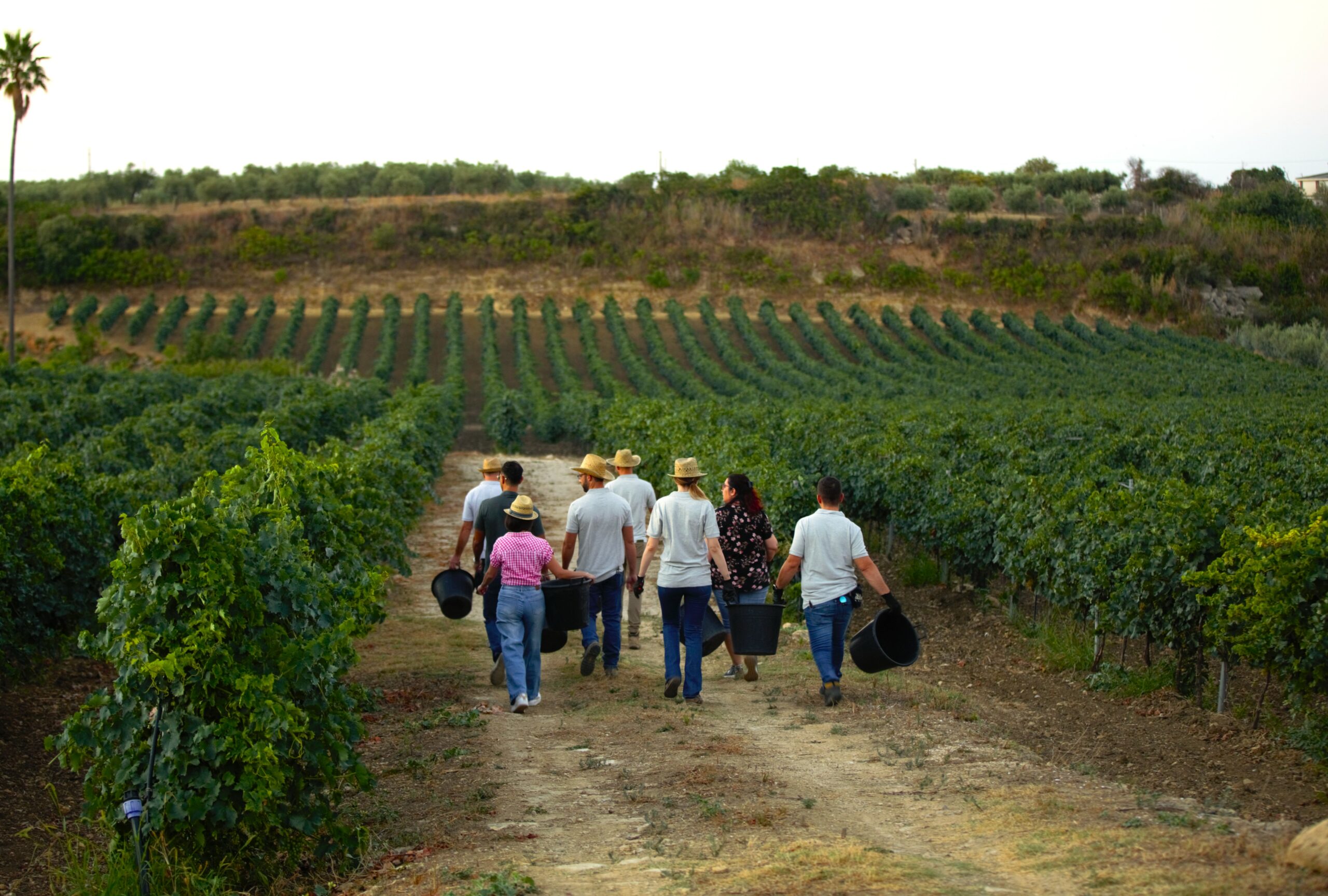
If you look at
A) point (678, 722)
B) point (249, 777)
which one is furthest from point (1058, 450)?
point (249, 777)

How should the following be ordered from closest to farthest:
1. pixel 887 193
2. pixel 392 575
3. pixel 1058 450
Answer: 1. pixel 392 575
2. pixel 1058 450
3. pixel 887 193

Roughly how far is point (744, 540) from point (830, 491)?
0.93 meters

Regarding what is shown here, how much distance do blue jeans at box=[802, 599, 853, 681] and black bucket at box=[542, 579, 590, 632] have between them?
1618 mm

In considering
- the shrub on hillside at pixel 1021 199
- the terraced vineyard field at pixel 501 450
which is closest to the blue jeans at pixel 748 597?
the terraced vineyard field at pixel 501 450

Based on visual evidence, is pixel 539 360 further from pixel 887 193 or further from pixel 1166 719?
pixel 1166 719

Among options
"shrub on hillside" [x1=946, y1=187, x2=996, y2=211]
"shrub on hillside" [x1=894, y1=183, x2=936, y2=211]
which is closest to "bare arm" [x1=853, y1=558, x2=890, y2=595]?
"shrub on hillside" [x1=946, y1=187, x2=996, y2=211]

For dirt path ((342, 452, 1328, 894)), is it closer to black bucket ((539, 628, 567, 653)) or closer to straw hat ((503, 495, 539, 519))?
black bucket ((539, 628, 567, 653))

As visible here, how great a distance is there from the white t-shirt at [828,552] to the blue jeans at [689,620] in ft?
2.46

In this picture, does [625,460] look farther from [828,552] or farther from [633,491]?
[828,552]

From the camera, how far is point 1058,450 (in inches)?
674

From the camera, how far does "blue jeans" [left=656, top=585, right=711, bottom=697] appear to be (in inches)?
344

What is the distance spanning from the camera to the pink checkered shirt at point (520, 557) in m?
8.54

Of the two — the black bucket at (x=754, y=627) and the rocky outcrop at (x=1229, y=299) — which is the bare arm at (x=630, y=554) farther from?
the rocky outcrop at (x=1229, y=299)

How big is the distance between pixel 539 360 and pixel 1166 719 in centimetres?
5226
